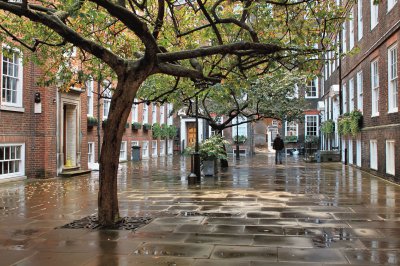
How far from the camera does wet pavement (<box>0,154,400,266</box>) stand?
5355 millimetres

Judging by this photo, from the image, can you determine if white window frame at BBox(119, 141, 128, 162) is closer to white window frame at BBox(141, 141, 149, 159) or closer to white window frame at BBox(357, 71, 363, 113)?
white window frame at BBox(141, 141, 149, 159)

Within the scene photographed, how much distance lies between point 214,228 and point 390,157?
9.96 metres

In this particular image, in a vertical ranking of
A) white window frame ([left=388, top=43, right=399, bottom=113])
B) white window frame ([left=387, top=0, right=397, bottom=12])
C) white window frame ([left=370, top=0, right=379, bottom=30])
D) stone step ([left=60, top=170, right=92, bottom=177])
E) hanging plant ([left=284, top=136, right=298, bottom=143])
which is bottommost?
stone step ([left=60, top=170, right=92, bottom=177])

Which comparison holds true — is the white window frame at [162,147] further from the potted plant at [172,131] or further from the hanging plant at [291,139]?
the hanging plant at [291,139]

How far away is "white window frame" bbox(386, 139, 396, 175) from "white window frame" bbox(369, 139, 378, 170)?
1641mm

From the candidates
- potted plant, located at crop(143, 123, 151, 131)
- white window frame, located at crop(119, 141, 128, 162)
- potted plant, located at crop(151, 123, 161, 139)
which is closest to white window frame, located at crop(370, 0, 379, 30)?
white window frame, located at crop(119, 141, 128, 162)

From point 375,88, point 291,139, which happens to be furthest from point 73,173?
point 291,139

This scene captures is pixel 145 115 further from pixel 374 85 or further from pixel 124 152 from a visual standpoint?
pixel 374 85

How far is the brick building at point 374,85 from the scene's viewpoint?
14.0m

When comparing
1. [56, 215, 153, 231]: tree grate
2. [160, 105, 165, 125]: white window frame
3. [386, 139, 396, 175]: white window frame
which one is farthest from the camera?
[160, 105, 165, 125]: white window frame

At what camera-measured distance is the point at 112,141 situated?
23.6 ft

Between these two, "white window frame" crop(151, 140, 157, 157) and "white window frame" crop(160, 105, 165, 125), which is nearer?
"white window frame" crop(151, 140, 157, 157)

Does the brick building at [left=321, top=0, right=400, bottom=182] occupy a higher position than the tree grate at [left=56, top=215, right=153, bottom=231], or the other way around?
the brick building at [left=321, top=0, right=400, bottom=182]

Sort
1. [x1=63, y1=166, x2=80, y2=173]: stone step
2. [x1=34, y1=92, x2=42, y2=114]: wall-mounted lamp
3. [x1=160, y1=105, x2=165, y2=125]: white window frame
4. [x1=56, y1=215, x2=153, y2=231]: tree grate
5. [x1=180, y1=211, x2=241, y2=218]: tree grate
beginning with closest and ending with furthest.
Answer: [x1=56, y1=215, x2=153, y2=231]: tree grate
[x1=180, y1=211, x2=241, y2=218]: tree grate
[x1=34, y1=92, x2=42, y2=114]: wall-mounted lamp
[x1=63, y1=166, x2=80, y2=173]: stone step
[x1=160, y1=105, x2=165, y2=125]: white window frame
